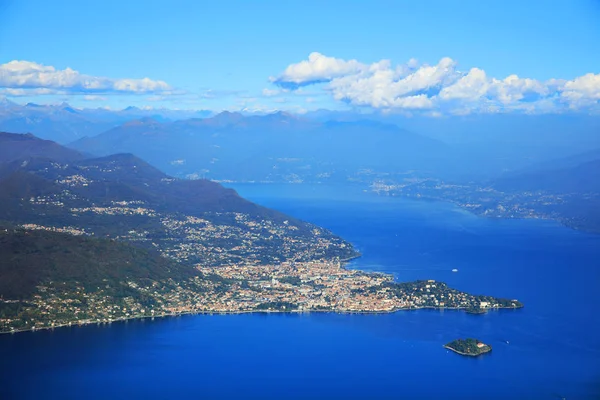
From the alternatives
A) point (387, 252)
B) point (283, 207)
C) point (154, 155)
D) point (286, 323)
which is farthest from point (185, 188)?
point (154, 155)

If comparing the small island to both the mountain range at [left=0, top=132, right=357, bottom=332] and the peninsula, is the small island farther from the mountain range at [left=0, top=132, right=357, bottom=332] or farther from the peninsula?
the mountain range at [left=0, top=132, right=357, bottom=332]

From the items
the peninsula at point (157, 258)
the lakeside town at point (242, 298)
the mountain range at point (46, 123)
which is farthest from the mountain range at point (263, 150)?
the lakeside town at point (242, 298)

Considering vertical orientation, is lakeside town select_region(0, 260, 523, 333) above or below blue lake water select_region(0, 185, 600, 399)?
above

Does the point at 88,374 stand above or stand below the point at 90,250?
below

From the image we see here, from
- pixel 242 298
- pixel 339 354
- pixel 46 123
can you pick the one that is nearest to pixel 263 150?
pixel 46 123

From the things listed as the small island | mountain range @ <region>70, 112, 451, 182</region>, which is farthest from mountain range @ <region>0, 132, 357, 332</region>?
mountain range @ <region>70, 112, 451, 182</region>

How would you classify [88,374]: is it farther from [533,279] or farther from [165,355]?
[533,279]
